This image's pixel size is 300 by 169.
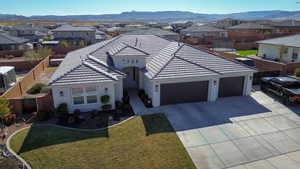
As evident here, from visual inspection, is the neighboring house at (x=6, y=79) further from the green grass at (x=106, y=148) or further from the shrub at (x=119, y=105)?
the shrub at (x=119, y=105)

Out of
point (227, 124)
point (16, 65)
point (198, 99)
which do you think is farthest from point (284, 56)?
point (16, 65)

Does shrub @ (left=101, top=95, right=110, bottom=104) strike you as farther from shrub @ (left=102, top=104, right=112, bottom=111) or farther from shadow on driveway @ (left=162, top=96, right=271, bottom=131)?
shadow on driveway @ (left=162, top=96, right=271, bottom=131)

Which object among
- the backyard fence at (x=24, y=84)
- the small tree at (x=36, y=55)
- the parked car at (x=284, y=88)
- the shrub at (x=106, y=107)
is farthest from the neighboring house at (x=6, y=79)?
the parked car at (x=284, y=88)

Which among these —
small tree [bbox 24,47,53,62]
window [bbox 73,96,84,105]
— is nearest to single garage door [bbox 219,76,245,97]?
window [bbox 73,96,84,105]

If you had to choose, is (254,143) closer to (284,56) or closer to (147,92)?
(147,92)

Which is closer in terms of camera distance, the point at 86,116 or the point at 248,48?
the point at 86,116
